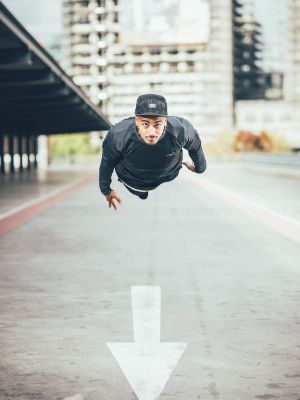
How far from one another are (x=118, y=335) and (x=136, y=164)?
256 centimetres

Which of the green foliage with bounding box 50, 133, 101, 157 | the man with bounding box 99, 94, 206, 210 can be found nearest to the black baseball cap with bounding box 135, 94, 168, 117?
the man with bounding box 99, 94, 206, 210

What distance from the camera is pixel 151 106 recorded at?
5.51m

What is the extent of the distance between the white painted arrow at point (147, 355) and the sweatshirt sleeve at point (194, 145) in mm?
1528

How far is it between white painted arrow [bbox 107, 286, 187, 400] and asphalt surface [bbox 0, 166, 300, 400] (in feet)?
0.27

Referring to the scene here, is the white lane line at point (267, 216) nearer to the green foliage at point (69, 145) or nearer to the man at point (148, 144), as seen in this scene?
the man at point (148, 144)

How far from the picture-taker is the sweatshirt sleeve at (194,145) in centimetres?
609

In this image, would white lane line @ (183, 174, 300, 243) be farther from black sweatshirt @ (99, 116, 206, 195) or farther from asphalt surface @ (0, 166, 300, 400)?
black sweatshirt @ (99, 116, 206, 195)

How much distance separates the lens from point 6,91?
114ft

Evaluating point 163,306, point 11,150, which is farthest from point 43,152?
point 163,306

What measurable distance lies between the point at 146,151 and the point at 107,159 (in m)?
0.40

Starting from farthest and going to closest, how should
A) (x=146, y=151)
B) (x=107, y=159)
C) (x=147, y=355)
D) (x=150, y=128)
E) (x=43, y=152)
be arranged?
1. (x=43, y=152)
2. (x=147, y=355)
3. (x=107, y=159)
4. (x=146, y=151)
5. (x=150, y=128)

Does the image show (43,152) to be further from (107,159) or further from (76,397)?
(76,397)

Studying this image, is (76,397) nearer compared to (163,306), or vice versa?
(76,397)

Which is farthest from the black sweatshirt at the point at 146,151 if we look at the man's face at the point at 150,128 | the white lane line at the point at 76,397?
the white lane line at the point at 76,397
